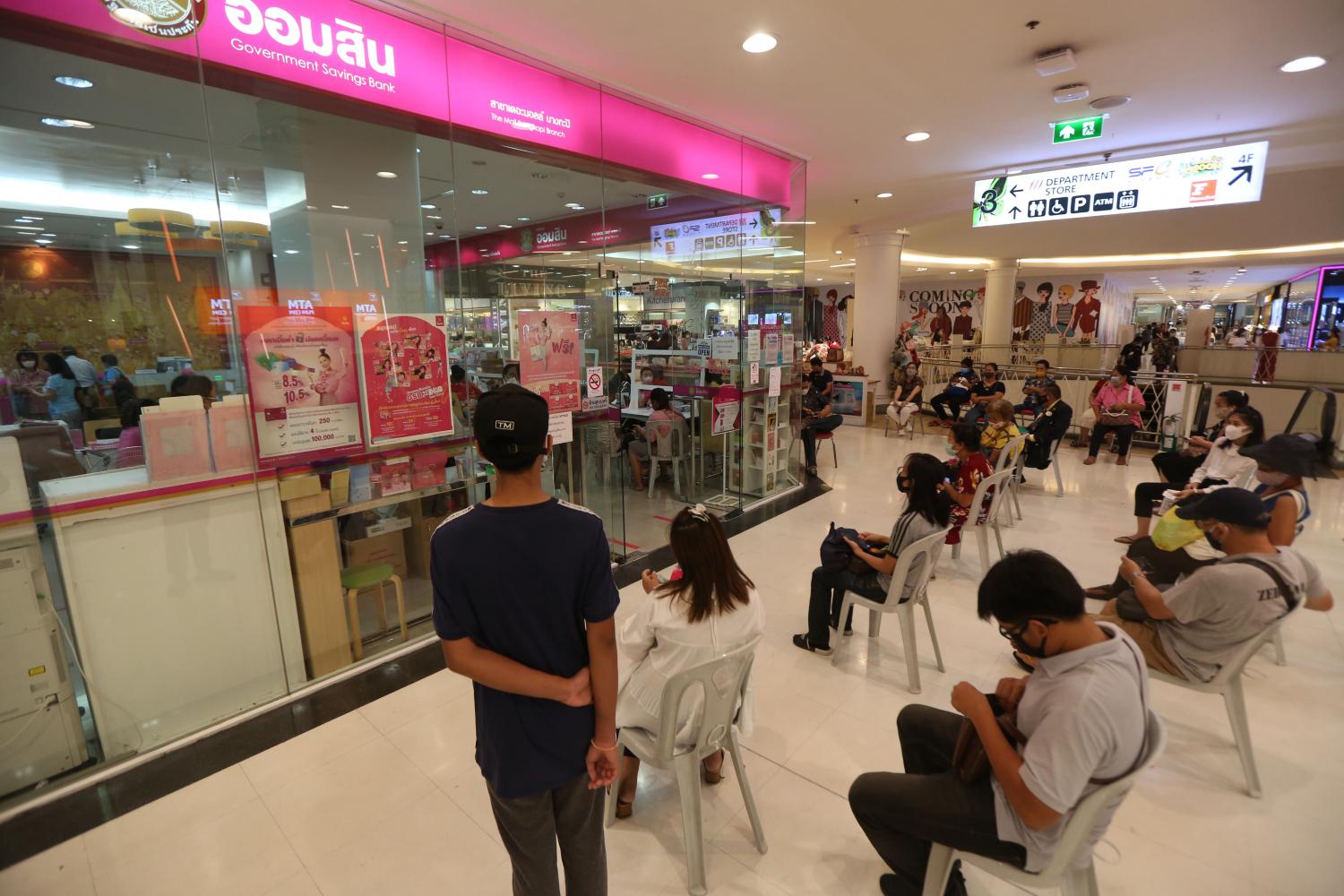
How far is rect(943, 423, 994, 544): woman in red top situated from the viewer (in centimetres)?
399

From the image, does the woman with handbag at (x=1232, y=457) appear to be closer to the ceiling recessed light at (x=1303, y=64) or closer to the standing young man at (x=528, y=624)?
the ceiling recessed light at (x=1303, y=64)

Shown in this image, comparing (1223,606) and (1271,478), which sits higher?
(1271,478)

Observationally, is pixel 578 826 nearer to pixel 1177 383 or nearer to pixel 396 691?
pixel 396 691

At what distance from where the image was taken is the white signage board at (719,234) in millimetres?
5879

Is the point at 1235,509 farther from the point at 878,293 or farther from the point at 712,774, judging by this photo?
the point at 878,293

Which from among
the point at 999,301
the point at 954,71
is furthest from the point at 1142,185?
the point at 999,301

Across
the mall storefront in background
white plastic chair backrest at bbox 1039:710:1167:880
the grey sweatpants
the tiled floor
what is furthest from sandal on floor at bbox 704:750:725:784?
the mall storefront in background

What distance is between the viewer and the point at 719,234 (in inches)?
235

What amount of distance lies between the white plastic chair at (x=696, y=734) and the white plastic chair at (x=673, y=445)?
403 cm

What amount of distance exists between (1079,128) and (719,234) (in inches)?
123

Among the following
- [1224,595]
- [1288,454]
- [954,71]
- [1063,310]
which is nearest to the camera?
[1224,595]

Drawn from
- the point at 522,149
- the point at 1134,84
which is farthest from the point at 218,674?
the point at 1134,84

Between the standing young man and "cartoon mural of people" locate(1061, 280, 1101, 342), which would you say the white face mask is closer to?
the standing young man

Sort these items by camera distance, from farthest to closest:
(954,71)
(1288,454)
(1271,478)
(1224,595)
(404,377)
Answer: (954,71) < (404,377) < (1271,478) < (1288,454) < (1224,595)
